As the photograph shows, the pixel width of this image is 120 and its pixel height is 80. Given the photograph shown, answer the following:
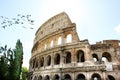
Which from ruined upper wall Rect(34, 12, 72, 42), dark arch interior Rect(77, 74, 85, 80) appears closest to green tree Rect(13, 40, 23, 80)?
dark arch interior Rect(77, 74, 85, 80)

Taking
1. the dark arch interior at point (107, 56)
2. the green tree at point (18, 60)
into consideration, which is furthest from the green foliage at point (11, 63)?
the dark arch interior at point (107, 56)

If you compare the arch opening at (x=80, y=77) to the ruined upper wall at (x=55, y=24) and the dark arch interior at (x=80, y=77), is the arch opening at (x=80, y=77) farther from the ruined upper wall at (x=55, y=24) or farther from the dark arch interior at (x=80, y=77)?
the ruined upper wall at (x=55, y=24)

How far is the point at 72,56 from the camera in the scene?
1945 centimetres

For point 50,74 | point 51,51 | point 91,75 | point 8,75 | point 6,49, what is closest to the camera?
point 8,75

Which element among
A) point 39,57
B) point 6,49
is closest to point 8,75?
point 6,49

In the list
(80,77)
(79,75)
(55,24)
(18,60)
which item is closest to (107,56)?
(80,77)

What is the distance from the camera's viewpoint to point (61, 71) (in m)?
19.4

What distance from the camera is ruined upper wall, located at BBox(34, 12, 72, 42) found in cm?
2238

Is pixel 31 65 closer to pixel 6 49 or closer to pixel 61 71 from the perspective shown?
pixel 61 71

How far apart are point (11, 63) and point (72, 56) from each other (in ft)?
23.7

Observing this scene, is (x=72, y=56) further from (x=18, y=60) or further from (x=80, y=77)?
(x=18, y=60)

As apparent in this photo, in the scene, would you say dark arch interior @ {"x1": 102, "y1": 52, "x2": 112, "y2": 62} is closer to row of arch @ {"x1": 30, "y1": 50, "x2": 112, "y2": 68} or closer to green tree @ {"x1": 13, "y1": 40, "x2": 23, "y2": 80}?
row of arch @ {"x1": 30, "y1": 50, "x2": 112, "y2": 68}

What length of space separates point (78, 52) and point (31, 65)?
10.9 m

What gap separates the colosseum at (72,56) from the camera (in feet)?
58.3
